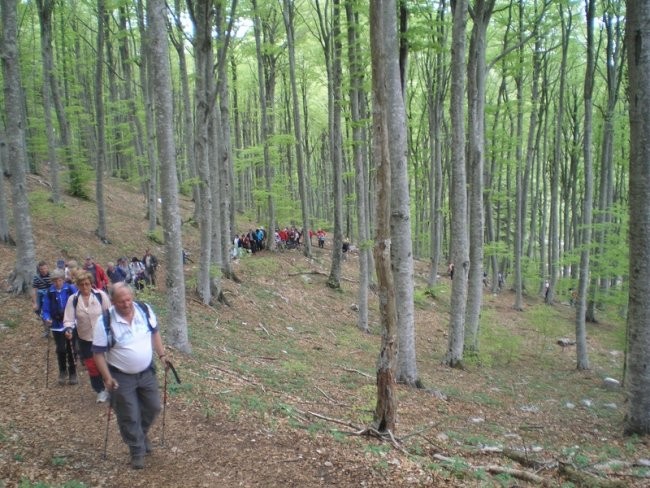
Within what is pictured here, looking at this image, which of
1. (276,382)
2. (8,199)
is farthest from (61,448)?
(8,199)

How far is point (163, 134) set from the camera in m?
7.69

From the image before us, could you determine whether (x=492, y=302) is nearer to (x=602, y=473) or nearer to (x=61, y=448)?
(x=602, y=473)

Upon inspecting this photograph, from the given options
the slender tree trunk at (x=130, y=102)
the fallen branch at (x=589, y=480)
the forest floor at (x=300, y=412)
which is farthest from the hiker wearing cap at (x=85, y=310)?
the slender tree trunk at (x=130, y=102)

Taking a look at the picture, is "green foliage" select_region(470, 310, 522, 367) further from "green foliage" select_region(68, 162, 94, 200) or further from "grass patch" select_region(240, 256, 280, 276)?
"green foliage" select_region(68, 162, 94, 200)

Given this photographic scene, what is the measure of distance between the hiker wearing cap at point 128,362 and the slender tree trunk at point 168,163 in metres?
3.69

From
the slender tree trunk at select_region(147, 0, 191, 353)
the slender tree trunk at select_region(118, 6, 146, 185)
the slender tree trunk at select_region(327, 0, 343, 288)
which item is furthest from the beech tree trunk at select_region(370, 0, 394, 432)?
the slender tree trunk at select_region(118, 6, 146, 185)

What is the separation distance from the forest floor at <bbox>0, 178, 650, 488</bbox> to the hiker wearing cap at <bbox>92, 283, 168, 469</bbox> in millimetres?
478

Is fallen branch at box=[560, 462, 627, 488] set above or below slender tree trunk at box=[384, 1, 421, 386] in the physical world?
below

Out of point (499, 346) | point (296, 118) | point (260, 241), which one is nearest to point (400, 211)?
point (499, 346)

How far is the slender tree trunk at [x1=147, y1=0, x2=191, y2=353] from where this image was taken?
7469mm

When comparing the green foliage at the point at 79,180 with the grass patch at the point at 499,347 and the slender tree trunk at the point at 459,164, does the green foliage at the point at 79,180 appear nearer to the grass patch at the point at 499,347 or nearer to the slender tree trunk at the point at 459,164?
the slender tree trunk at the point at 459,164

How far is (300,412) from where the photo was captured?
20.4 feet

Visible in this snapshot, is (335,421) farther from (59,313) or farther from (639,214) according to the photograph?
(639,214)

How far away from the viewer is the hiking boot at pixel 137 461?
4.27 meters
